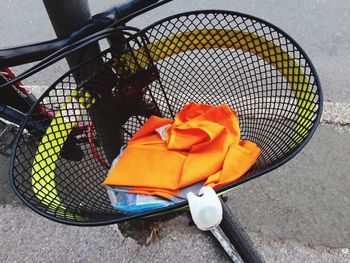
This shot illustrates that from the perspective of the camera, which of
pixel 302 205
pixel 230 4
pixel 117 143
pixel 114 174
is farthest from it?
pixel 230 4

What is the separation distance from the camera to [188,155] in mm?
991

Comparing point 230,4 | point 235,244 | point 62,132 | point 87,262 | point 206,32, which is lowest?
point 87,262

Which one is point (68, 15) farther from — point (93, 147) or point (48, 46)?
point (93, 147)

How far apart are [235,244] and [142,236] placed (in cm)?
43

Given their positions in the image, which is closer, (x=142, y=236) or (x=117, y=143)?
(x=117, y=143)

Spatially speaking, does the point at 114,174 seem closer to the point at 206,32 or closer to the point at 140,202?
the point at 140,202

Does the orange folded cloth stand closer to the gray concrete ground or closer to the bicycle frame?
the bicycle frame

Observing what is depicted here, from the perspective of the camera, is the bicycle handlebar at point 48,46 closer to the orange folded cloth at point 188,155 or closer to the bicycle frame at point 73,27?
the bicycle frame at point 73,27

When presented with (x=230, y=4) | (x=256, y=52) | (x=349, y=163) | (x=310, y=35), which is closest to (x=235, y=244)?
(x=256, y=52)

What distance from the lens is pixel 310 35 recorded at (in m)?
2.45

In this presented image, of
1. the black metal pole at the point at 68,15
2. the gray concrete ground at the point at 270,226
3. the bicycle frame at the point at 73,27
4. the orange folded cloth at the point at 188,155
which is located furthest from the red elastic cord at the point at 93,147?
the gray concrete ground at the point at 270,226

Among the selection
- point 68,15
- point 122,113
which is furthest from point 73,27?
point 122,113

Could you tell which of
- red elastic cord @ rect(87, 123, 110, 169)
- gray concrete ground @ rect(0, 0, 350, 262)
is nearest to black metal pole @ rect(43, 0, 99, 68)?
red elastic cord @ rect(87, 123, 110, 169)

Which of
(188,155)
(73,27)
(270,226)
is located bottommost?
(270,226)
